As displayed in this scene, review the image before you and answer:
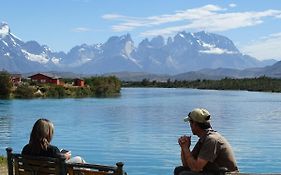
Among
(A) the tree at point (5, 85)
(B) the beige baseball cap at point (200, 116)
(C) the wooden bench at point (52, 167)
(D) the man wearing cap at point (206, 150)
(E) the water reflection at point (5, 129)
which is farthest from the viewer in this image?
(A) the tree at point (5, 85)

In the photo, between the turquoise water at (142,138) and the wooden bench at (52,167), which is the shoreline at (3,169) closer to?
the wooden bench at (52,167)

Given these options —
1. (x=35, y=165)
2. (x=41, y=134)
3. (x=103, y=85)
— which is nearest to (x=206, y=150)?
(x=41, y=134)

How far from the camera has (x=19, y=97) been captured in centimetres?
9844

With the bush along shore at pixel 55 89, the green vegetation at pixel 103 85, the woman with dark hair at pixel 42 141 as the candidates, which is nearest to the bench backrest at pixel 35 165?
the woman with dark hair at pixel 42 141

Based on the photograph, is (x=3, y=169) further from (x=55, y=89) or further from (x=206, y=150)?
(x=55, y=89)

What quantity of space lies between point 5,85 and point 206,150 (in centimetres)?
9220

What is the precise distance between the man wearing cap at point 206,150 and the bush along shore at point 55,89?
3545 inches

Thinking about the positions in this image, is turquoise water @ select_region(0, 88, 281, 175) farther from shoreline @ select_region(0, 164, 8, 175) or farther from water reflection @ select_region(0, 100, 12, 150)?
shoreline @ select_region(0, 164, 8, 175)

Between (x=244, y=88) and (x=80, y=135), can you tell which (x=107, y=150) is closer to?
(x=80, y=135)

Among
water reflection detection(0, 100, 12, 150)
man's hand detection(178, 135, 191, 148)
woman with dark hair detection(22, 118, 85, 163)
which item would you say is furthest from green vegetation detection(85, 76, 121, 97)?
man's hand detection(178, 135, 191, 148)

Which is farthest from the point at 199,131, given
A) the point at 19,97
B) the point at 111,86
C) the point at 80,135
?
the point at 111,86

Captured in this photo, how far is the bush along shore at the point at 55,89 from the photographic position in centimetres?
9644

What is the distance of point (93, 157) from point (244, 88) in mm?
150676

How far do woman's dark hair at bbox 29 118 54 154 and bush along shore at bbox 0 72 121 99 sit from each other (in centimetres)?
8889
